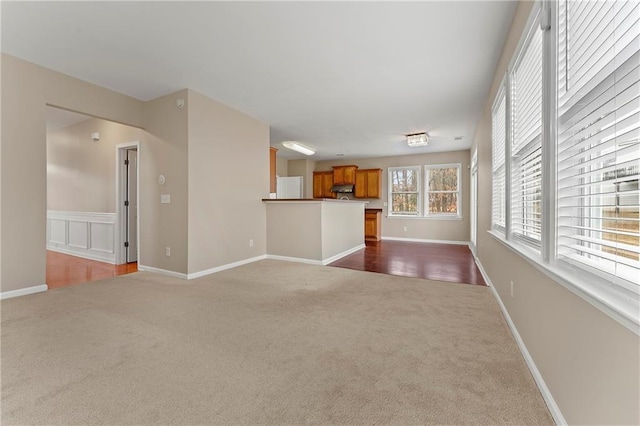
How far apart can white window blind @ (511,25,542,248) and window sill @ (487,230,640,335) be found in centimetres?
49

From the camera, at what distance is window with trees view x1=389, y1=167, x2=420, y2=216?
8.11m

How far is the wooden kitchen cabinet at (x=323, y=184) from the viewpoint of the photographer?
885cm

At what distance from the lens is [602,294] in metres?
0.99

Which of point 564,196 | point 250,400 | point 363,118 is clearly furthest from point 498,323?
point 363,118

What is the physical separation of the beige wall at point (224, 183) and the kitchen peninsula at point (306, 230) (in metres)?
0.24

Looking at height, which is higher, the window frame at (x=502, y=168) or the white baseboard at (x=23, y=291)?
the window frame at (x=502, y=168)

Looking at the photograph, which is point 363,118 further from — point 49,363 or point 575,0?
point 49,363

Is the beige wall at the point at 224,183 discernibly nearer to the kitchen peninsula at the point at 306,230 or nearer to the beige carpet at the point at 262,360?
the kitchen peninsula at the point at 306,230

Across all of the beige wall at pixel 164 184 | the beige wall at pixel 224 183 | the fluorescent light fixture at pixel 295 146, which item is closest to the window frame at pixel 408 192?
the fluorescent light fixture at pixel 295 146

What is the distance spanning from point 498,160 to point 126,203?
19.1ft

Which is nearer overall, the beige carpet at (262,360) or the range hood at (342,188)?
the beige carpet at (262,360)

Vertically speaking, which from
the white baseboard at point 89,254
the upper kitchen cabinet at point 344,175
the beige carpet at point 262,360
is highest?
the upper kitchen cabinet at point 344,175

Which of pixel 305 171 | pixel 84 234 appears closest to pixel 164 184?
pixel 84 234

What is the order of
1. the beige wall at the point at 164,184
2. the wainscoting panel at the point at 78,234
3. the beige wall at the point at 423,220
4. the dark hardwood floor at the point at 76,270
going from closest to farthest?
1. the dark hardwood floor at the point at 76,270
2. the beige wall at the point at 164,184
3. the wainscoting panel at the point at 78,234
4. the beige wall at the point at 423,220
